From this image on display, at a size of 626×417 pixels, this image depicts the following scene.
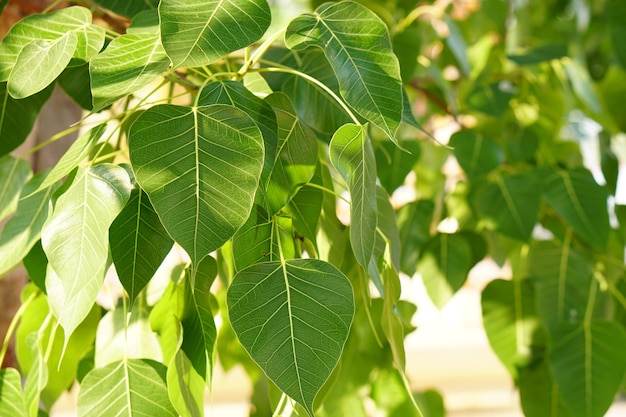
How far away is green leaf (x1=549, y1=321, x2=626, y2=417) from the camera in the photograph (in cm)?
66

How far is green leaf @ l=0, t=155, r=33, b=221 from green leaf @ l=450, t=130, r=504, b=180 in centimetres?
41

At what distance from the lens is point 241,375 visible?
2.27m

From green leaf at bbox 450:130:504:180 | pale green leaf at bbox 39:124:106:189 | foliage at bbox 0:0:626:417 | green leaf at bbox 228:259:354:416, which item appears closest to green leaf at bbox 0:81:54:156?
foliage at bbox 0:0:626:417

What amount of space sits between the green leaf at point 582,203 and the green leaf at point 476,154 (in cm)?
6

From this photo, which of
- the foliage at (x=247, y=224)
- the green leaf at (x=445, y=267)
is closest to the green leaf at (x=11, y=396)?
the foliage at (x=247, y=224)

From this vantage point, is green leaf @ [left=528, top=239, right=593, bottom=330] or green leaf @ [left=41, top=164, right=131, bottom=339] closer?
green leaf @ [left=41, top=164, right=131, bottom=339]

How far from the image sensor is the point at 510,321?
77 centimetres

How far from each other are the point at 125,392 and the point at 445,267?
41 cm

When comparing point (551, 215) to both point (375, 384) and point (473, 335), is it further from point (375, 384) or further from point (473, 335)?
point (473, 335)

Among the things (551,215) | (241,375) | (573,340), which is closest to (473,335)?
(241,375)

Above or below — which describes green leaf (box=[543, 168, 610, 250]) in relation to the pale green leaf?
below

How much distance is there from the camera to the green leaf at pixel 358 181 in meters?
0.36

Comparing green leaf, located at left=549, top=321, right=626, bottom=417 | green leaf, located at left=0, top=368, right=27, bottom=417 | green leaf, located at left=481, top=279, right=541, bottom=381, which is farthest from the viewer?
green leaf, located at left=481, top=279, right=541, bottom=381

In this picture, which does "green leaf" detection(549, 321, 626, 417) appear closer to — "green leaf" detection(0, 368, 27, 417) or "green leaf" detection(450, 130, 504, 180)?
"green leaf" detection(450, 130, 504, 180)
